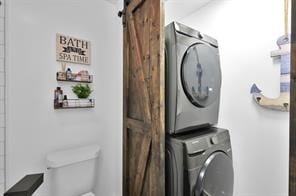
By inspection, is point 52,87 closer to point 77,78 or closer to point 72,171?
A: point 77,78

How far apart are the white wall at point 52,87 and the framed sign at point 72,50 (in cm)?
6

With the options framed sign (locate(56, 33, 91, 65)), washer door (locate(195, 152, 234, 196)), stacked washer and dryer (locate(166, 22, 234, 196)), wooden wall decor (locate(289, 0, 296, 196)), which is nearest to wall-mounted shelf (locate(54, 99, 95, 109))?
framed sign (locate(56, 33, 91, 65))

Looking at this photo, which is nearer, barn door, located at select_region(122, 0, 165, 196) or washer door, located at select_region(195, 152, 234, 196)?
barn door, located at select_region(122, 0, 165, 196)

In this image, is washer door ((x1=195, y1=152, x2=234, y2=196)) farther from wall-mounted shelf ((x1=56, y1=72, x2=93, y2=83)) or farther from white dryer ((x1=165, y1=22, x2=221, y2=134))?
wall-mounted shelf ((x1=56, y1=72, x2=93, y2=83))

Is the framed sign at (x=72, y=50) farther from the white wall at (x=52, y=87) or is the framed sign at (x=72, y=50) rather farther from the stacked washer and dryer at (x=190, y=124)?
the stacked washer and dryer at (x=190, y=124)

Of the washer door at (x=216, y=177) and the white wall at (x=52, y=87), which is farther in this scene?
the white wall at (x=52, y=87)

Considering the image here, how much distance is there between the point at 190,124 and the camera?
4.91 feet

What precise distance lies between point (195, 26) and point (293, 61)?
183 centimetres

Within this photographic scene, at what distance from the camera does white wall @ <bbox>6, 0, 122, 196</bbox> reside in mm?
1663

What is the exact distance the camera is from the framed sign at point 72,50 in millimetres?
1904

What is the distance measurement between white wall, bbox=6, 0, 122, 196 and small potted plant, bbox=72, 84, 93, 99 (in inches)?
3.8

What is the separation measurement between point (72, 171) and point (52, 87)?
0.83m

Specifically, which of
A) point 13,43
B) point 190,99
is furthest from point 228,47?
point 13,43

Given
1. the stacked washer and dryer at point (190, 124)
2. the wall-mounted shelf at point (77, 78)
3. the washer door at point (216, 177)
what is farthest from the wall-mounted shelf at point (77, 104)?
the washer door at point (216, 177)
